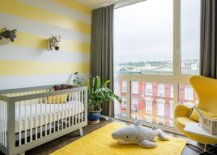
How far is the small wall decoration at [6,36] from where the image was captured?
8.10 ft

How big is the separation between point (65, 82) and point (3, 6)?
5.48 feet

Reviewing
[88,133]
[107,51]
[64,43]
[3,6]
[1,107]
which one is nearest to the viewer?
[1,107]

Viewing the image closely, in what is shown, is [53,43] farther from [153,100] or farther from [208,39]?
[208,39]

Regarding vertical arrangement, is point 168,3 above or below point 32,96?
above

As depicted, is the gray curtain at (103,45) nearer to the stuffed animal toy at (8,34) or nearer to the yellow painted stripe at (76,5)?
the yellow painted stripe at (76,5)

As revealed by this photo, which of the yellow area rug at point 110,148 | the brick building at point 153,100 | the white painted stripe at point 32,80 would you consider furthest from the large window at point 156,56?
the white painted stripe at point 32,80

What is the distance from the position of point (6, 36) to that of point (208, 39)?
2.97m

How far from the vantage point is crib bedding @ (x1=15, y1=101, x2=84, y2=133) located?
2.04 metres

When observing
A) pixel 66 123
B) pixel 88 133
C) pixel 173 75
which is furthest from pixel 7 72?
pixel 173 75

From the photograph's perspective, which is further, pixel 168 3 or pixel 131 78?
pixel 131 78

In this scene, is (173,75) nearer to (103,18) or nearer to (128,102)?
(128,102)

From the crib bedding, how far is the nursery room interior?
0.01 m

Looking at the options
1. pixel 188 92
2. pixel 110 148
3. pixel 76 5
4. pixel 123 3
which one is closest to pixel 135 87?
pixel 188 92

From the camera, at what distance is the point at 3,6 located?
2537mm
